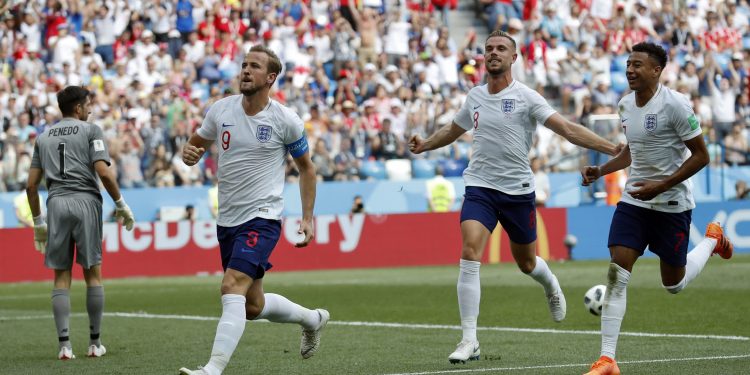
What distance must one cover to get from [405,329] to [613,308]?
4.50 meters

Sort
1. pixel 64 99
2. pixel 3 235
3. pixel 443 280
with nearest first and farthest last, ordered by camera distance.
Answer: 1. pixel 64 99
2. pixel 443 280
3. pixel 3 235

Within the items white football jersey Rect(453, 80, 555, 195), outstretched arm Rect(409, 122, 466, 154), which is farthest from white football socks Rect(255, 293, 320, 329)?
outstretched arm Rect(409, 122, 466, 154)

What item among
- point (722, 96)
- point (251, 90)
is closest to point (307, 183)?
point (251, 90)

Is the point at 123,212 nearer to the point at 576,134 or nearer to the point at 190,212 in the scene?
the point at 576,134

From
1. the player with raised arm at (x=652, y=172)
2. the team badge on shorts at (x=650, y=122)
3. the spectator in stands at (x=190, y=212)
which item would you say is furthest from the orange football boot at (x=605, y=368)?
the spectator in stands at (x=190, y=212)

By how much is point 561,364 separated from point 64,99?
479 cm

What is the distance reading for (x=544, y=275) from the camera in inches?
464

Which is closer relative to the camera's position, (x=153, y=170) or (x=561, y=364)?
(x=561, y=364)

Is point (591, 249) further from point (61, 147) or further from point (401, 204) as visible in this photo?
point (61, 147)

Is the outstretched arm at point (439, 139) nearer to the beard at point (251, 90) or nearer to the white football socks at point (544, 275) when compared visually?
the white football socks at point (544, 275)

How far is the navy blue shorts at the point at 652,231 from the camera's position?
9.71 metres

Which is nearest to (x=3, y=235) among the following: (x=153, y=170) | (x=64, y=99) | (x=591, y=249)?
(x=153, y=170)

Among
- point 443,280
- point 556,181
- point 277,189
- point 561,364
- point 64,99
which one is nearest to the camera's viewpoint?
point 277,189

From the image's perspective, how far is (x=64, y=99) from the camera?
1184 cm
